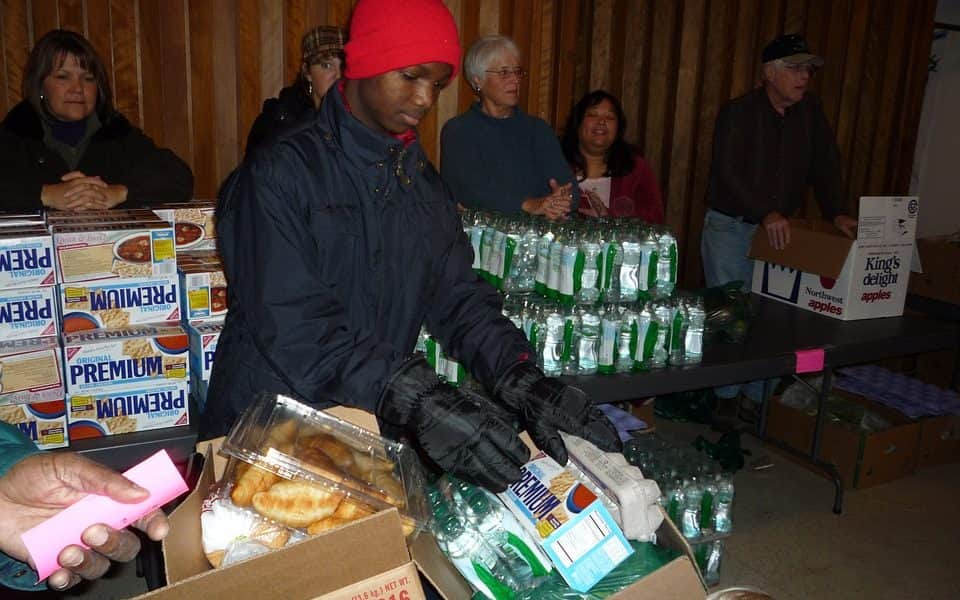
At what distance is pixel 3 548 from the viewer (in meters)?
1.09

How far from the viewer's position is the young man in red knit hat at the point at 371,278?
1479 mm

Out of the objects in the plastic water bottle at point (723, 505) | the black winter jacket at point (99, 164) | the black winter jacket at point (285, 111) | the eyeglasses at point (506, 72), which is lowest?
the plastic water bottle at point (723, 505)

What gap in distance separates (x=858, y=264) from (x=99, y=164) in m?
3.07

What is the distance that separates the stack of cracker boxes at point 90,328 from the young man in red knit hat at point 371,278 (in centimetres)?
63

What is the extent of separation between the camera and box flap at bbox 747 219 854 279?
11.0 ft

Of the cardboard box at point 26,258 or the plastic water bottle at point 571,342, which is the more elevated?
the cardboard box at point 26,258

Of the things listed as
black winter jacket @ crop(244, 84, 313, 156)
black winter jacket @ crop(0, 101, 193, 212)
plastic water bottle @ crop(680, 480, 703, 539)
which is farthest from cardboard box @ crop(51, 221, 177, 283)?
plastic water bottle @ crop(680, 480, 703, 539)

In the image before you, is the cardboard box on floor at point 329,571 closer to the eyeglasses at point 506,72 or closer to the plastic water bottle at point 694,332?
the plastic water bottle at point 694,332

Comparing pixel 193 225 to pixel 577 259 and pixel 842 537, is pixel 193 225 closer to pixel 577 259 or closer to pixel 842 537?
pixel 577 259

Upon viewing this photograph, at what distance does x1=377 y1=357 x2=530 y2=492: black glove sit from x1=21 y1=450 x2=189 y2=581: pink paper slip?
511 mm

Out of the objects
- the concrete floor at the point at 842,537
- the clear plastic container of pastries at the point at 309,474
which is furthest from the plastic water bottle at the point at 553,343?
the clear plastic container of pastries at the point at 309,474

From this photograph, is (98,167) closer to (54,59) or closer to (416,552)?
(54,59)

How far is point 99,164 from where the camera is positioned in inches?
110

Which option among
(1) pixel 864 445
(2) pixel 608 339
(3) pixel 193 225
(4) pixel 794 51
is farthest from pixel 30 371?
(4) pixel 794 51
